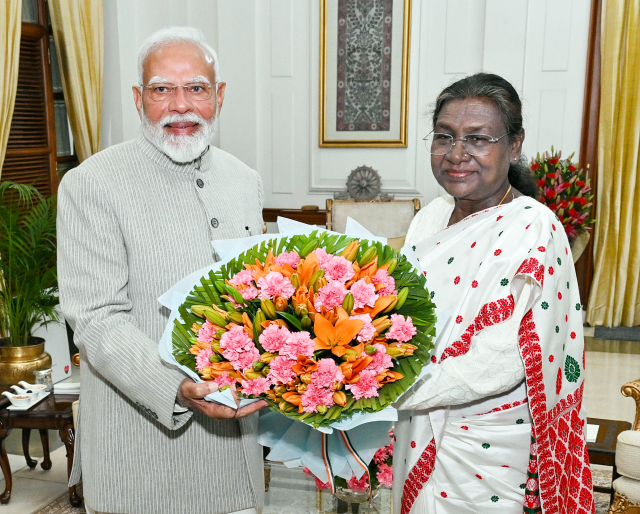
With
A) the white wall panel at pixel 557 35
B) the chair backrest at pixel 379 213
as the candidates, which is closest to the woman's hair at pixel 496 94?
the chair backrest at pixel 379 213

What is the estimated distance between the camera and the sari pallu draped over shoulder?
1.61 metres

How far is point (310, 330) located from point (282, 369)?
9cm

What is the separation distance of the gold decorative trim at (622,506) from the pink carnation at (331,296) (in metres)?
2.28

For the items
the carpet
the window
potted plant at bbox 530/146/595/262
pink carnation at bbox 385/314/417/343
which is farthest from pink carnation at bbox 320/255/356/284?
the window

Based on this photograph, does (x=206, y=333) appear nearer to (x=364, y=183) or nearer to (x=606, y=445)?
(x=606, y=445)

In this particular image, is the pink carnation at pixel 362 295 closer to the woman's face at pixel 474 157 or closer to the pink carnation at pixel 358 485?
the woman's face at pixel 474 157

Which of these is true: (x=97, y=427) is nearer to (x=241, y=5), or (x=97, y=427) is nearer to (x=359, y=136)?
(x=359, y=136)

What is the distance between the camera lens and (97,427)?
5.21 ft

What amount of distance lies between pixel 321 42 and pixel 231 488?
566 cm

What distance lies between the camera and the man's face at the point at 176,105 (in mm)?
1648

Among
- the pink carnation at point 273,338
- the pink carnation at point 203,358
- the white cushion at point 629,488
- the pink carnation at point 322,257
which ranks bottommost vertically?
the white cushion at point 629,488

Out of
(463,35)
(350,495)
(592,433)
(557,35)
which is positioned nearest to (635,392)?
(592,433)

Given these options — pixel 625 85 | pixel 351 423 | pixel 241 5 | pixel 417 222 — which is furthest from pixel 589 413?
pixel 241 5

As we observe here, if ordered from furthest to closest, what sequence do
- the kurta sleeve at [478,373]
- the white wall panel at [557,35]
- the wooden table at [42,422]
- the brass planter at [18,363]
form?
the white wall panel at [557,35], the brass planter at [18,363], the wooden table at [42,422], the kurta sleeve at [478,373]
